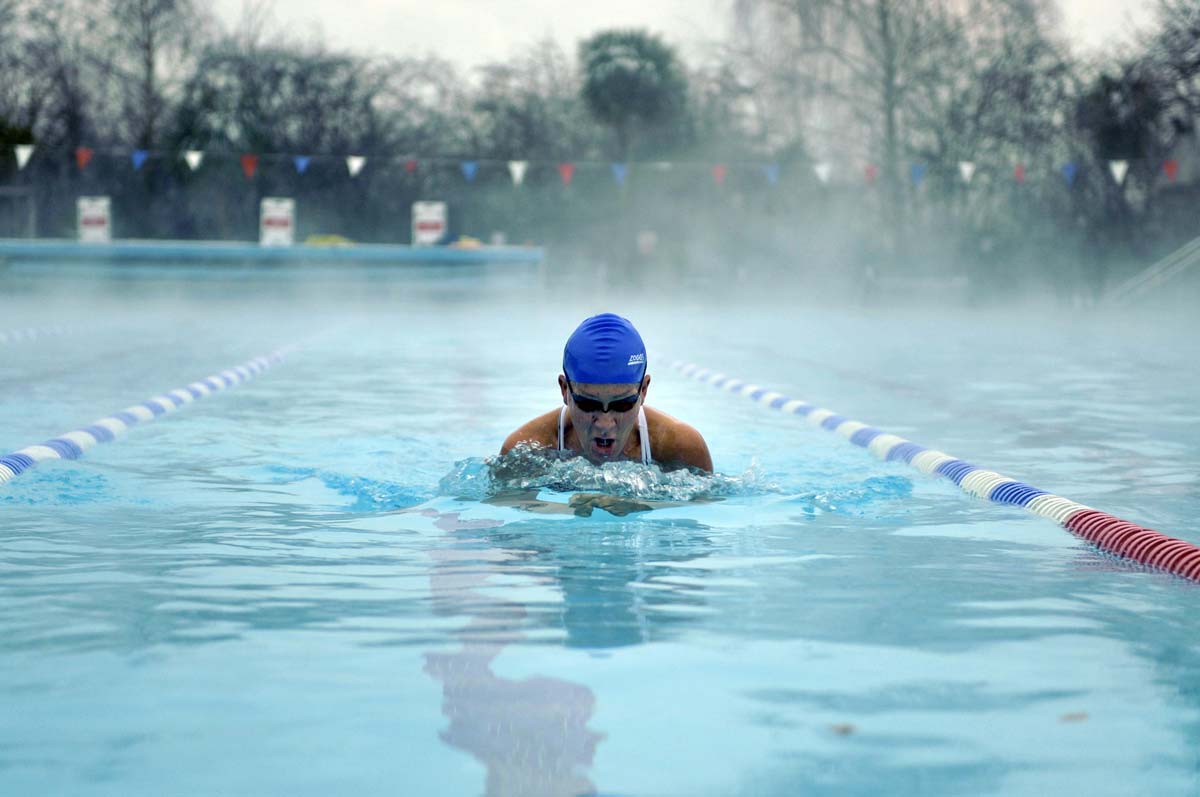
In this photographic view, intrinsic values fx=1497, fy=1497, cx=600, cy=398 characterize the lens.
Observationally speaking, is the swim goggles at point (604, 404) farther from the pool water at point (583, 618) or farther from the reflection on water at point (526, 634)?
the reflection on water at point (526, 634)

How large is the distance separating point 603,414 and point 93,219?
2484cm

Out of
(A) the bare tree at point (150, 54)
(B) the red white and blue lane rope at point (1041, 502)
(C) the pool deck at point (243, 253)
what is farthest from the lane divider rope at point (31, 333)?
(A) the bare tree at point (150, 54)

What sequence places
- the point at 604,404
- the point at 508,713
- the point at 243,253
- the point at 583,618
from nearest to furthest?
1. the point at 508,713
2. the point at 583,618
3. the point at 604,404
4. the point at 243,253

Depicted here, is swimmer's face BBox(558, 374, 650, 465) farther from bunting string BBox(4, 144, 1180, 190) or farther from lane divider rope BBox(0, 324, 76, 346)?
bunting string BBox(4, 144, 1180, 190)

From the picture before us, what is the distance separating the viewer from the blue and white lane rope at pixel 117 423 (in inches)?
262

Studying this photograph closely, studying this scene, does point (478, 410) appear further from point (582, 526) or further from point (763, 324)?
point (763, 324)

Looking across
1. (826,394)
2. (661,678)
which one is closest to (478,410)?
(826,394)

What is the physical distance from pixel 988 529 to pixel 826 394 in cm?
590

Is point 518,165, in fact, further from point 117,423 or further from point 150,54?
point 117,423

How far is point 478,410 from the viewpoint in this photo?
9.94 meters

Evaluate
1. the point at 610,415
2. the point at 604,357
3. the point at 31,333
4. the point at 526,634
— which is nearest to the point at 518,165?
the point at 31,333

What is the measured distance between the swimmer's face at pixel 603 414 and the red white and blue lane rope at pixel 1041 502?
1.57 meters

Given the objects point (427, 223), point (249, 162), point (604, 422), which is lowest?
point (604, 422)

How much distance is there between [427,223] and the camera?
29.7 meters
